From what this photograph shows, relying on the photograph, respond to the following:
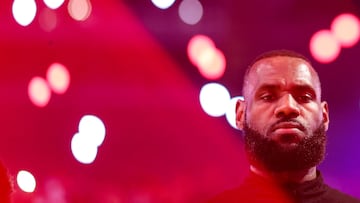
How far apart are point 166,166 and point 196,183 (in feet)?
0.36

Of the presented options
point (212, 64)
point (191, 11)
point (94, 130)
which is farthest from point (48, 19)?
point (212, 64)

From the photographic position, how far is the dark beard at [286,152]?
Answer: 3.44ft

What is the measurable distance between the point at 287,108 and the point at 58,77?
1145 millimetres

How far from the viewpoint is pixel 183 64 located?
1787 mm

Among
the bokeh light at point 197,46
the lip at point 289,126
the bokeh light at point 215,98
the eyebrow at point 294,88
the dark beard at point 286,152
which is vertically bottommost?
the dark beard at point 286,152

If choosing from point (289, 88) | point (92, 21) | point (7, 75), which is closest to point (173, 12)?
point (92, 21)

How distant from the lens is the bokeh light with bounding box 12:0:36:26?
6.92ft

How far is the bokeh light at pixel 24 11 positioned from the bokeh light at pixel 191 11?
59 cm

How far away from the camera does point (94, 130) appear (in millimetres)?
Result: 1928

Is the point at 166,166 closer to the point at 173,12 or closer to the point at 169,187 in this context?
the point at 169,187

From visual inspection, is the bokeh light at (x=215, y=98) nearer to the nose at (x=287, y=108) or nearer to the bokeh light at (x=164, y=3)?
the bokeh light at (x=164, y=3)

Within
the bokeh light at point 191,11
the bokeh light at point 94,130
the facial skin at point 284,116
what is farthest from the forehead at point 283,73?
the bokeh light at point 94,130

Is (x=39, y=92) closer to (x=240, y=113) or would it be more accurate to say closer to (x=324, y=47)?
(x=324, y=47)

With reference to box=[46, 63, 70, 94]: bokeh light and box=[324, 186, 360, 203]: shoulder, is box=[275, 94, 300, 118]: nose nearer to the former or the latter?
box=[324, 186, 360, 203]: shoulder
